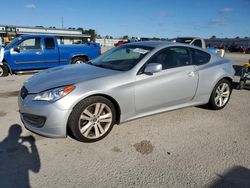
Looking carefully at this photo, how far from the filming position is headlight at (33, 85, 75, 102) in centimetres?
334

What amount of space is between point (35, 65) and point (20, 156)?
7.22m

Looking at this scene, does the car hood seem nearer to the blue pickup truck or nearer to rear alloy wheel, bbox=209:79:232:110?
rear alloy wheel, bbox=209:79:232:110

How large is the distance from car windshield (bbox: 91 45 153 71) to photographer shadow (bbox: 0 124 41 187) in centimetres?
182

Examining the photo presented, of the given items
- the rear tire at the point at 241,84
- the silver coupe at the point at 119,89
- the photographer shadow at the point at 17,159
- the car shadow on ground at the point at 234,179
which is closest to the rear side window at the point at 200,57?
the silver coupe at the point at 119,89

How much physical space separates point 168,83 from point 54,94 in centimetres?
195

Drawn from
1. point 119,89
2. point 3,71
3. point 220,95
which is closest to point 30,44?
point 3,71

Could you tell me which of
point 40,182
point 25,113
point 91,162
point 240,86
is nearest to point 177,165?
point 91,162

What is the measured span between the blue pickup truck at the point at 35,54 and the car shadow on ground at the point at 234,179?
8626mm

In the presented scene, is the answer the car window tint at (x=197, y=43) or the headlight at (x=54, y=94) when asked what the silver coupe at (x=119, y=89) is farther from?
the car window tint at (x=197, y=43)

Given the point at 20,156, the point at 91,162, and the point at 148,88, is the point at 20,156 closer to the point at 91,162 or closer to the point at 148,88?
the point at 91,162

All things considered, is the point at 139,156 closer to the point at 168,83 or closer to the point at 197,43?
the point at 168,83

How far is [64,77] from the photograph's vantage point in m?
3.79

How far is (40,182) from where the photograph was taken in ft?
8.70

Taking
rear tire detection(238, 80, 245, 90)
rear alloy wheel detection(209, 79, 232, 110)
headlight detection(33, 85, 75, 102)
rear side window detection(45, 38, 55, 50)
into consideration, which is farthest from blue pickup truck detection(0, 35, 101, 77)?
rear alloy wheel detection(209, 79, 232, 110)
